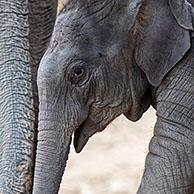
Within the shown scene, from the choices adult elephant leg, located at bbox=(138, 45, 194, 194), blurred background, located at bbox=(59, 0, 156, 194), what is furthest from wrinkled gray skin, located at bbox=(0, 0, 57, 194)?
blurred background, located at bbox=(59, 0, 156, 194)

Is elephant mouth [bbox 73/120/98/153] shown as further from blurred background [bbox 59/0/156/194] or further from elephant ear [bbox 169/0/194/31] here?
blurred background [bbox 59/0/156/194]

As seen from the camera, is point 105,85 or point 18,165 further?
point 18,165

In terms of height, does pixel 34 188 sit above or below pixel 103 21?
below

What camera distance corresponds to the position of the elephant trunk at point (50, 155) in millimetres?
4859

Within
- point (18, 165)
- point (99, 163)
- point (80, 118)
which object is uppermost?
point (80, 118)

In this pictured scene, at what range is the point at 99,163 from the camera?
8.29 metres

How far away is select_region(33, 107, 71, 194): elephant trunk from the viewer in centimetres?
486

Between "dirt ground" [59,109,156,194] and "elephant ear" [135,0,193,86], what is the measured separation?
8.36ft

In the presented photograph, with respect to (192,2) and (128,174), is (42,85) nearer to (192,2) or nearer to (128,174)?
(192,2)

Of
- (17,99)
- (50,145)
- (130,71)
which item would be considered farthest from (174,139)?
(17,99)

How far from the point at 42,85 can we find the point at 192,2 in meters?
0.51

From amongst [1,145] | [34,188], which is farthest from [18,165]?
[34,188]

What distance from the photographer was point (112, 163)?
27.2 ft

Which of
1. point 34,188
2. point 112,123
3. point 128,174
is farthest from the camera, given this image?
point 128,174
